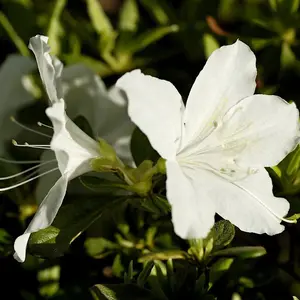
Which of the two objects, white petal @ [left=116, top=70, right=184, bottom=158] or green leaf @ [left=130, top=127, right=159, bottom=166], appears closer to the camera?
white petal @ [left=116, top=70, right=184, bottom=158]

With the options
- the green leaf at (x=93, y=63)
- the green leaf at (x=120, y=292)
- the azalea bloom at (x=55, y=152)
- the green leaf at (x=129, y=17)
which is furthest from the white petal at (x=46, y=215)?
the green leaf at (x=129, y=17)

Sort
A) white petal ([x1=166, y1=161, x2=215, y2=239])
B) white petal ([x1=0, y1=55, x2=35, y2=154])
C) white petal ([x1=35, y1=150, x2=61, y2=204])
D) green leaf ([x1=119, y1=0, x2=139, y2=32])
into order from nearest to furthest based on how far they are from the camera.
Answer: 1. white petal ([x1=166, y1=161, x2=215, y2=239])
2. white petal ([x1=35, y1=150, x2=61, y2=204])
3. white petal ([x1=0, y1=55, x2=35, y2=154])
4. green leaf ([x1=119, y1=0, x2=139, y2=32])

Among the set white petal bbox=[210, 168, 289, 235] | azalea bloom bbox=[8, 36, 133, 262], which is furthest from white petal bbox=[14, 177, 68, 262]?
white petal bbox=[210, 168, 289, 235]

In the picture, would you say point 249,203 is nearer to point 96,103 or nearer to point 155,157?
point 155,157

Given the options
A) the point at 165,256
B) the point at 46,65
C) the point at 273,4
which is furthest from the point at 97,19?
the point at 165,256

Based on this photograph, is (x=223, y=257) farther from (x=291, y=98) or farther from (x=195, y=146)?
(x=291, y=98)

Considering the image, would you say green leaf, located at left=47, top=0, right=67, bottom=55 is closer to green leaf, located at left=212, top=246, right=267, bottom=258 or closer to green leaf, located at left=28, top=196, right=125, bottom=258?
green leaf, located at left=28, top=196, right=125, bottom=258

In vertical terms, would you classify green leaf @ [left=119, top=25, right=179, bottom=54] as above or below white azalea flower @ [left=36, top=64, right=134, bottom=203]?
above
